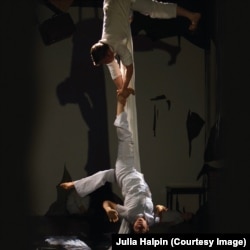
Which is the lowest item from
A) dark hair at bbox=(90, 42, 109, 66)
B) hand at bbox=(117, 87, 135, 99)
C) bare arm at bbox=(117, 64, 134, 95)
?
hand at bbox=(117, 87, 135, 99)

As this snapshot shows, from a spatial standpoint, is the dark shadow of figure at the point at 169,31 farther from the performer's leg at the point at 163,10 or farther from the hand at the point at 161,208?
the hand at the point at 161,208

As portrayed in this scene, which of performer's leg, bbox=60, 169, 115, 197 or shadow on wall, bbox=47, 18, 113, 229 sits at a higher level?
shadow on wall, bbox=47, 18, 113, 229

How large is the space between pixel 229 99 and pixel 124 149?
15.8 inches

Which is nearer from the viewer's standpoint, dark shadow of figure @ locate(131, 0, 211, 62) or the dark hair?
the dark hair

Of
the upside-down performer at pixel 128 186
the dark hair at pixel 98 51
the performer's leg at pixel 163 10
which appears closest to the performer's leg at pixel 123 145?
the upside-down performer at pixel 128 186

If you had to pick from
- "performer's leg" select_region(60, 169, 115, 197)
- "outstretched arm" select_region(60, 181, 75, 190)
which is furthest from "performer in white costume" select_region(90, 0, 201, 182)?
"outstretched arm" select_region(60, 181, 75, 190)

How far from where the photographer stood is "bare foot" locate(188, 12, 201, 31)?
1.75 metres

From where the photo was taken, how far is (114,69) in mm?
1720

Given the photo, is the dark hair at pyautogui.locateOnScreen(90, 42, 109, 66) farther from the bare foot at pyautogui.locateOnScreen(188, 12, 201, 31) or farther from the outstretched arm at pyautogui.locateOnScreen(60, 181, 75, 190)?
the outstretched arm at pyautogui.locateOnScreen(60, 181, 75, 190)

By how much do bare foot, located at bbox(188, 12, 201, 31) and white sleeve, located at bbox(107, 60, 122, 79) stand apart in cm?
29

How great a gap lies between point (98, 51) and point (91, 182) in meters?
0.44

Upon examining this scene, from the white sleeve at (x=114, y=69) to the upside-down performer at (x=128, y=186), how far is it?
0.22 feet

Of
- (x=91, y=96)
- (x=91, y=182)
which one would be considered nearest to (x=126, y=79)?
(x=91, y=96)

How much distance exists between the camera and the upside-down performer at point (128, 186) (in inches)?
66.4
